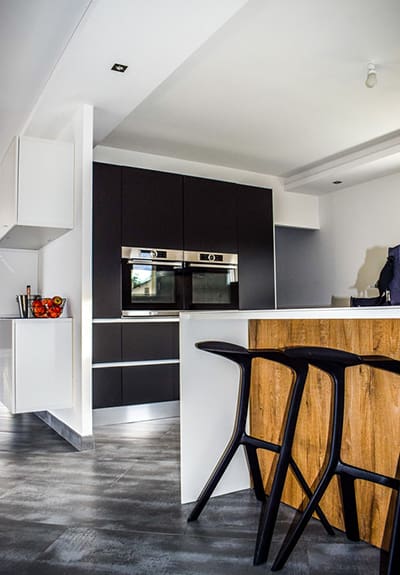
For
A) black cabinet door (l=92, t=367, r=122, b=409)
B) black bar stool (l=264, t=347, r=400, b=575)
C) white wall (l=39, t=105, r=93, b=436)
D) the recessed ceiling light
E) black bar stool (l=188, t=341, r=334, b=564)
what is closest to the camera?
black bar stool (l=264, t=347, r=400, b=575)

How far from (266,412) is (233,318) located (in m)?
0.49

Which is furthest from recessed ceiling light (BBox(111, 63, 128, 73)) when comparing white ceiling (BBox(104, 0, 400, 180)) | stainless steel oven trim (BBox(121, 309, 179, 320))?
stainless steel oven trim (BBox(121, 309, 179, 320))

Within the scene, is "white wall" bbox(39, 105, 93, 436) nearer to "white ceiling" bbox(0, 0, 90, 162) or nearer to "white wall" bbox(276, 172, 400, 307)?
"white ceiling" bbox(0, 0, 90, 162)

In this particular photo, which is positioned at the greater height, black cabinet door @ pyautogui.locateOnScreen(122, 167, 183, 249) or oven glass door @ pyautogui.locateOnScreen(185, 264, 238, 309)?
black cabinet door @ pyautogui.locateOnScreen(122, 167, 183, 249)

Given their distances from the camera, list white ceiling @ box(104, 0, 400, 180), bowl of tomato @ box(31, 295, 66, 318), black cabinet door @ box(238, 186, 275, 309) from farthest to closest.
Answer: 1. black cabinet door @ box(238, 186, 275, 309)
2. bowl of tomato @ box(31, 295, 66, 318)
3. white ceiling @ box(104, 0, 400, 180)

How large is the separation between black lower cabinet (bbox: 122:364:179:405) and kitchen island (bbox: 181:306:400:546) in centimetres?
173

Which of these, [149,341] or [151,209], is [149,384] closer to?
[149,341]

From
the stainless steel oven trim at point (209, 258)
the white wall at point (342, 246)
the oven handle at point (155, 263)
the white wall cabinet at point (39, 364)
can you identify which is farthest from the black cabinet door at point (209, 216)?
the white wall at point (342, 246)

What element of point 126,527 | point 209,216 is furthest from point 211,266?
point 126,527

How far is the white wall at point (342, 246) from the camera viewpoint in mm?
5402

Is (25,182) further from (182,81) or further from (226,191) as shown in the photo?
(226,191)

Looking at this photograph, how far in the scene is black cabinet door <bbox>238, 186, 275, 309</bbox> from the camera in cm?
479

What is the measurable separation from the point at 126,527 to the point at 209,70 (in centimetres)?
277

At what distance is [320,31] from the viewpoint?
9.41 ft
